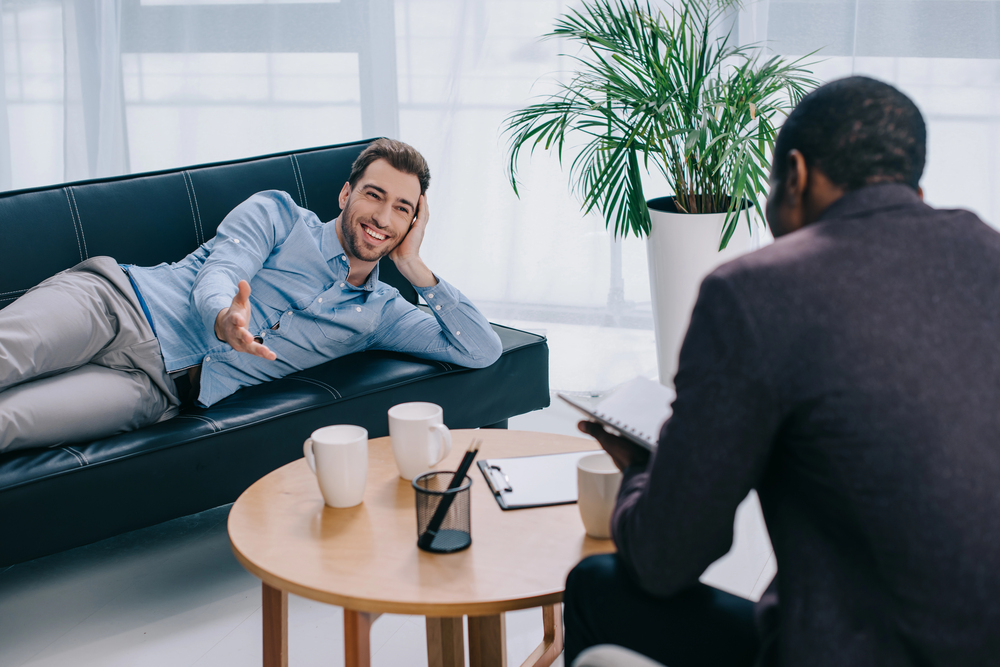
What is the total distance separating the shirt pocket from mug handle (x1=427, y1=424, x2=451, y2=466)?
86 centimetres

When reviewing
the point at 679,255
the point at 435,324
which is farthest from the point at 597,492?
the point at 679,255

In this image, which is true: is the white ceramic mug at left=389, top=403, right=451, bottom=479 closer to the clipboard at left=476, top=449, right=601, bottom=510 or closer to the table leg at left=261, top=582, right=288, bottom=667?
the clipboard at left=476, top=449, right=601, bottom=510

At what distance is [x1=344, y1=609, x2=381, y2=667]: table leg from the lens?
1135 millimetres

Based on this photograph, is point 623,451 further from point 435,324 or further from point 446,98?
point 446,98

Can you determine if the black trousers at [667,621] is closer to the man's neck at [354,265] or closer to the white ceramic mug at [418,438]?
the white ceramic mug at [418,438]

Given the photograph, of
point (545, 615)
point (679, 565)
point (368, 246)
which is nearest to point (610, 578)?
point (679, 565)

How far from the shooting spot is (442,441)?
138cm

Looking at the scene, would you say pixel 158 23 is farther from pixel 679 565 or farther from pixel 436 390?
pixel 679 565

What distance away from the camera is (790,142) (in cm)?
85

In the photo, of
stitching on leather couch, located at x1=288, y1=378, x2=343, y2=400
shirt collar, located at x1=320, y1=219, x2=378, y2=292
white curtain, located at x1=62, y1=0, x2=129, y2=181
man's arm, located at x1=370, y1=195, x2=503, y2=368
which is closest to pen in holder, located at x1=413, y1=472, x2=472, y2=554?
stitching on leather couch, located at x1=288, y1=378, x2=343, y2=400

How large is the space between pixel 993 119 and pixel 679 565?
2.58m

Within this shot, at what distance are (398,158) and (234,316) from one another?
2.12ft

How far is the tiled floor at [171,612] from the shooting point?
162 centimetres

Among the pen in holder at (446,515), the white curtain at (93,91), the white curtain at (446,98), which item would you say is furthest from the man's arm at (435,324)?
the white curtain at (93,91)
